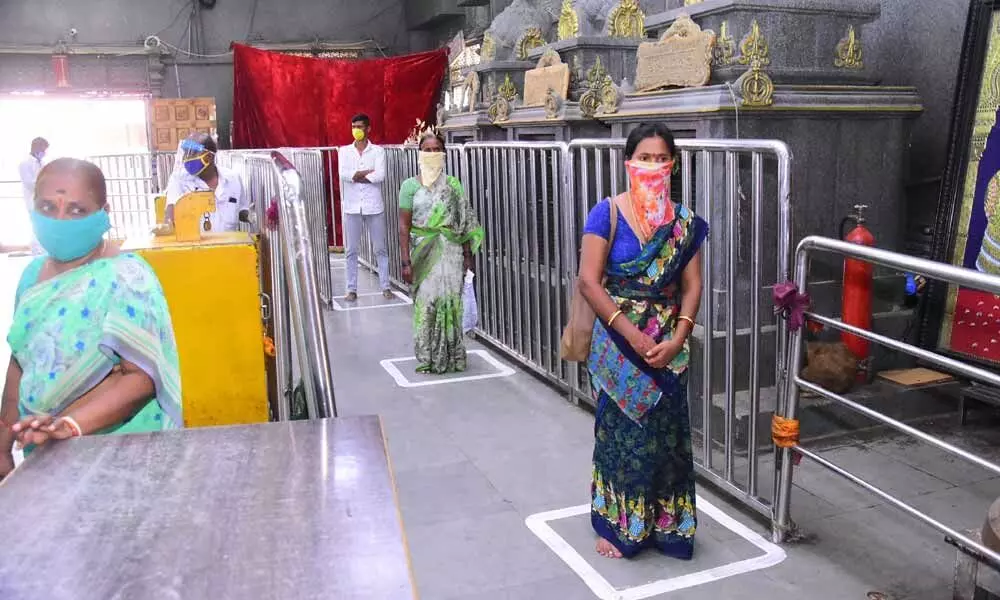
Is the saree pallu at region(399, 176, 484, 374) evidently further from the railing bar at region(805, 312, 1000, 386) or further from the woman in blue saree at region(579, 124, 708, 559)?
the railing bar at region(805, 312, 1000, 386)

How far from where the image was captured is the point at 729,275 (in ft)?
11.0

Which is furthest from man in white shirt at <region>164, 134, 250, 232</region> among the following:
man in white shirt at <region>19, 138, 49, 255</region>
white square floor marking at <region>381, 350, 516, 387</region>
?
man in white shirt at <region>19, 138, 49, 255</region>

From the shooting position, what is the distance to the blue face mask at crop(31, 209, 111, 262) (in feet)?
7.10

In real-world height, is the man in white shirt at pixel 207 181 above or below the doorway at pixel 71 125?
below

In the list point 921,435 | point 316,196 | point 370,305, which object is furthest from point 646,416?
point 316,196

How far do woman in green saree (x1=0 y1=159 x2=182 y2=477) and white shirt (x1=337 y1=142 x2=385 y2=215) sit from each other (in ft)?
19.8

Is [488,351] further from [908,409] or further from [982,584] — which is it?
[982,584]

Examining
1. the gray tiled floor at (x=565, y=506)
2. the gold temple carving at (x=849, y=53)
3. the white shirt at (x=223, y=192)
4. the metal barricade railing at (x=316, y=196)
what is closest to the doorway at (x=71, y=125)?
the metal barricade railing at (x=316, y=196)

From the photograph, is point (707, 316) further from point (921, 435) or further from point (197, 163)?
point (197, 163)

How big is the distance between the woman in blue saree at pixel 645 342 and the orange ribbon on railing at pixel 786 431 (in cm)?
34

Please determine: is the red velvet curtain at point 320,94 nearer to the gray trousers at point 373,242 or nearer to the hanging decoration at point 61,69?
the hanging decoration at point 61,69

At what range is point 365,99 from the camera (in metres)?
13.1

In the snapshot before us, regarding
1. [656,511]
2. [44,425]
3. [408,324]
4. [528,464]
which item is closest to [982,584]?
[656,511]

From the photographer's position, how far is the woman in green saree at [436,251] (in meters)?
5.40
